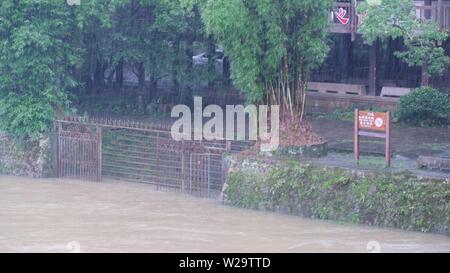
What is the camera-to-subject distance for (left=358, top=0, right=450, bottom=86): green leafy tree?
945 inches

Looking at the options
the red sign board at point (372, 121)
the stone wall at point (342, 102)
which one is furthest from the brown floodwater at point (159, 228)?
the stone wall at point (342, 102)

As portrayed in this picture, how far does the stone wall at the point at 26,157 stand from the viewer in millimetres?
23062

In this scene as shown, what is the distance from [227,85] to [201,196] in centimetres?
1008

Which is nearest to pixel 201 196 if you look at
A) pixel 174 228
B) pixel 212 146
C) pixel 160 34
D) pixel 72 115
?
pixel 212 146

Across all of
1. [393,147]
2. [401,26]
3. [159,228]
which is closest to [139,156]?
[159,228]

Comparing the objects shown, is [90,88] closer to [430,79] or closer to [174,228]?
[430,79]

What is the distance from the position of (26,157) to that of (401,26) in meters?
10.1

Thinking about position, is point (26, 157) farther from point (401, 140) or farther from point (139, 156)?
point (401, 140)

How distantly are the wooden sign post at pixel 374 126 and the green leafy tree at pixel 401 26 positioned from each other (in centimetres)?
544

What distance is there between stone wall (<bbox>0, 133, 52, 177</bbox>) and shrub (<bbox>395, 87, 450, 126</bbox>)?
9616 mm

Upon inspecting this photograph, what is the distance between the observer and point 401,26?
24.4m

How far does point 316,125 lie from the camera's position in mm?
26281

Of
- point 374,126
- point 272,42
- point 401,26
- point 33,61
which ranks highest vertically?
point 401,26

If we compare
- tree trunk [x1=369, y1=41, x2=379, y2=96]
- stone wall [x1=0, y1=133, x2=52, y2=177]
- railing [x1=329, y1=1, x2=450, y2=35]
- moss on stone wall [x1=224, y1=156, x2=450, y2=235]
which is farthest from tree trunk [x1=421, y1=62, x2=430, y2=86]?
stone wall [x1=0, y1=133, x2=52, y2=177]
